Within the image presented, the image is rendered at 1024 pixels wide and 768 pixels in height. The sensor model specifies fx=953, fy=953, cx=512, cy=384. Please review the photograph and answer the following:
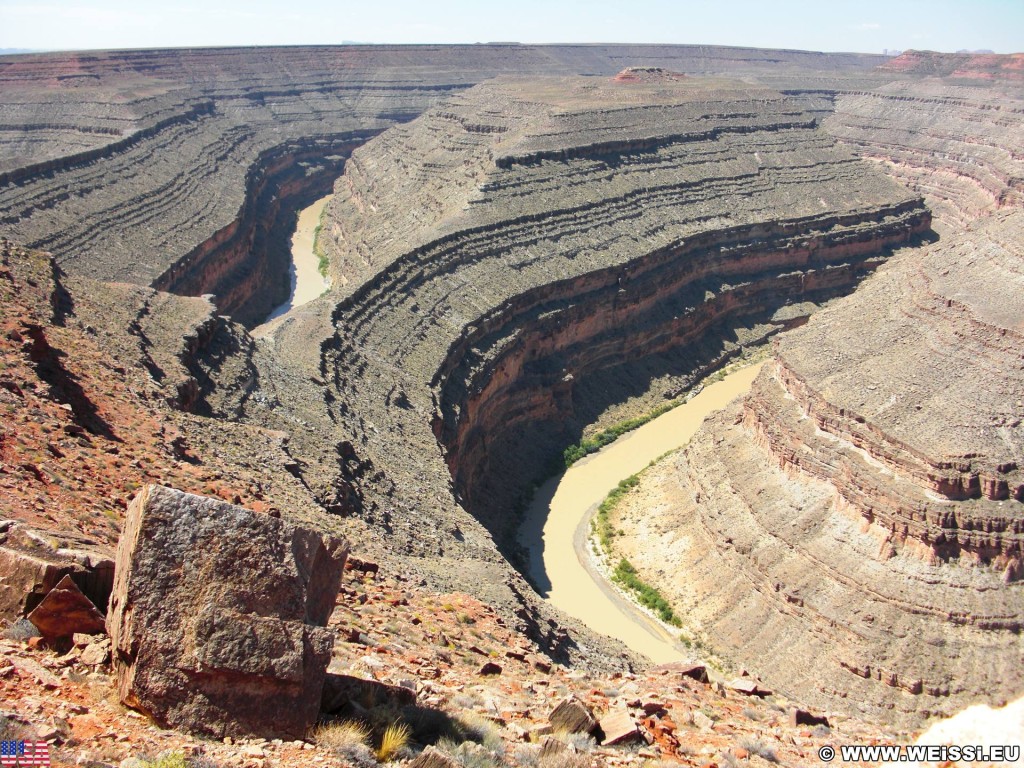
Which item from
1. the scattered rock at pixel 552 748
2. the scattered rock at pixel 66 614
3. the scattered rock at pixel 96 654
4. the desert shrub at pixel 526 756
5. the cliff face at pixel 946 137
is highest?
the cliff face at pixel 946 137

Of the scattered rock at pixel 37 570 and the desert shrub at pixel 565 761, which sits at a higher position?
the scattered rock at pixel 37 570

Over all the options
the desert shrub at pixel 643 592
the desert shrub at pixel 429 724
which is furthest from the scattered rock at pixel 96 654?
the desert shrub at pixel 643 592

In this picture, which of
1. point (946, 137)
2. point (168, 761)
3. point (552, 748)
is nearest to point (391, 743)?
point (552, 748)

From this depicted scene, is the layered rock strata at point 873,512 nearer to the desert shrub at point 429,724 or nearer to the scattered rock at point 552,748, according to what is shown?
the scattered rock at point 552,748

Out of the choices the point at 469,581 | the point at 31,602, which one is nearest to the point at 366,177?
the point at 469,581

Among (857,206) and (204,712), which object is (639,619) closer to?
(204,712)
